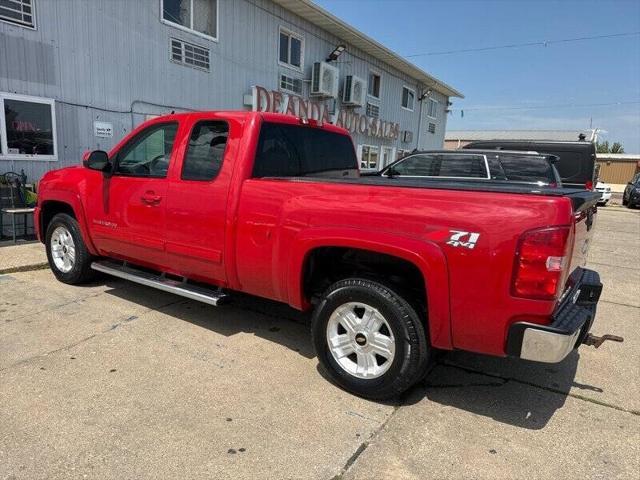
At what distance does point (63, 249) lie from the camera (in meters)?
5.46

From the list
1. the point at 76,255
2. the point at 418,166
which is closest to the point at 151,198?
the point at 76,255

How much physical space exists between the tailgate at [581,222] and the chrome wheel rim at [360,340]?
1.26m

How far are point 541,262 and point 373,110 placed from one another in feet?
59.3

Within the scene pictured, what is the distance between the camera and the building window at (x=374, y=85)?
1933 cm

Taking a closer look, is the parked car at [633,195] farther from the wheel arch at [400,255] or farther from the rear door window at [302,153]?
the wheel arch at [400,255]

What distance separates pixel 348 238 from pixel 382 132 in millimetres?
17678

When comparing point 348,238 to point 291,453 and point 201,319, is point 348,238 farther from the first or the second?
point 201,319

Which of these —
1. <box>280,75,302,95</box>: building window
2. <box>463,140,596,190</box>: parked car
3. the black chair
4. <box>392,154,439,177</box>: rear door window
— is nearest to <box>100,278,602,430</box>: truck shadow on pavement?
the black chair

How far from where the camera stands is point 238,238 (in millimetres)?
3662

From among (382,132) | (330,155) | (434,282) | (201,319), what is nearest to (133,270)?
(201,319)

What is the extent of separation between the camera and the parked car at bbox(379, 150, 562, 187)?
7.33 meters

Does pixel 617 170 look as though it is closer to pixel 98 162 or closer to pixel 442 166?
pixel 442 166

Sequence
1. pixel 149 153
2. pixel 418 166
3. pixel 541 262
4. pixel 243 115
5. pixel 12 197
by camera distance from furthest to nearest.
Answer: pixel 418 166 → pixel 12 197 → pixel 149 153 → pixel 243 115 → pixel 541 262

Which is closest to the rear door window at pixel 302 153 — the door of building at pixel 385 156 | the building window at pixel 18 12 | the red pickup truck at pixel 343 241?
the red pickup truck at pixel 343 241
